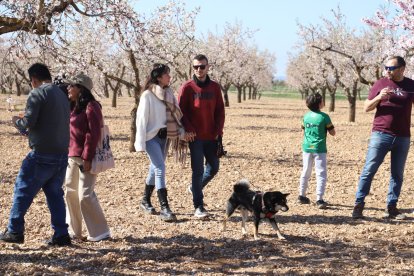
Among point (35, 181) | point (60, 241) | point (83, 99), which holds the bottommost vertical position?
point (60, 241)

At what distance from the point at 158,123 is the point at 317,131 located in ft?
7.10

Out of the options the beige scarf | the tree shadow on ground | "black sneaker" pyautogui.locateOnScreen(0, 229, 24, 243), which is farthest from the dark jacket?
the beige scarf

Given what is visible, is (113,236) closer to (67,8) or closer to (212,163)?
(212,163)

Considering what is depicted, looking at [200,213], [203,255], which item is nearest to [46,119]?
[203,255]

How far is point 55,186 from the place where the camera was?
188 inches

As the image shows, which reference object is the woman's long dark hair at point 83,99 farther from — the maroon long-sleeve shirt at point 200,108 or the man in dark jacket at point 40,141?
the maroon long-sleeve shirt at point 200,108

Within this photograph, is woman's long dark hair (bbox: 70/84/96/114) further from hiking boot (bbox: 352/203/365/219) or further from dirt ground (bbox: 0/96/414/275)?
hiking boot (bbox: 352/203/365/219)

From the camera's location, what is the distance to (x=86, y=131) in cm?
503

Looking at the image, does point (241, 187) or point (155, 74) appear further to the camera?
point (155, 74)

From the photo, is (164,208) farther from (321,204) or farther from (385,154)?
(385,154)

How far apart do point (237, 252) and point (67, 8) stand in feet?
10.0

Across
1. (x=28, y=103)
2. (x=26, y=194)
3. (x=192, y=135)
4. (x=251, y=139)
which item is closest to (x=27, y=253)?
(x=26, y=194)

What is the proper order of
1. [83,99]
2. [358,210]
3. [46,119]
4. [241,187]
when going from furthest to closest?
[358,210] → [241,187] → [83,99] → [46,119]

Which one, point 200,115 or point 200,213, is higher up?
point 200,115
